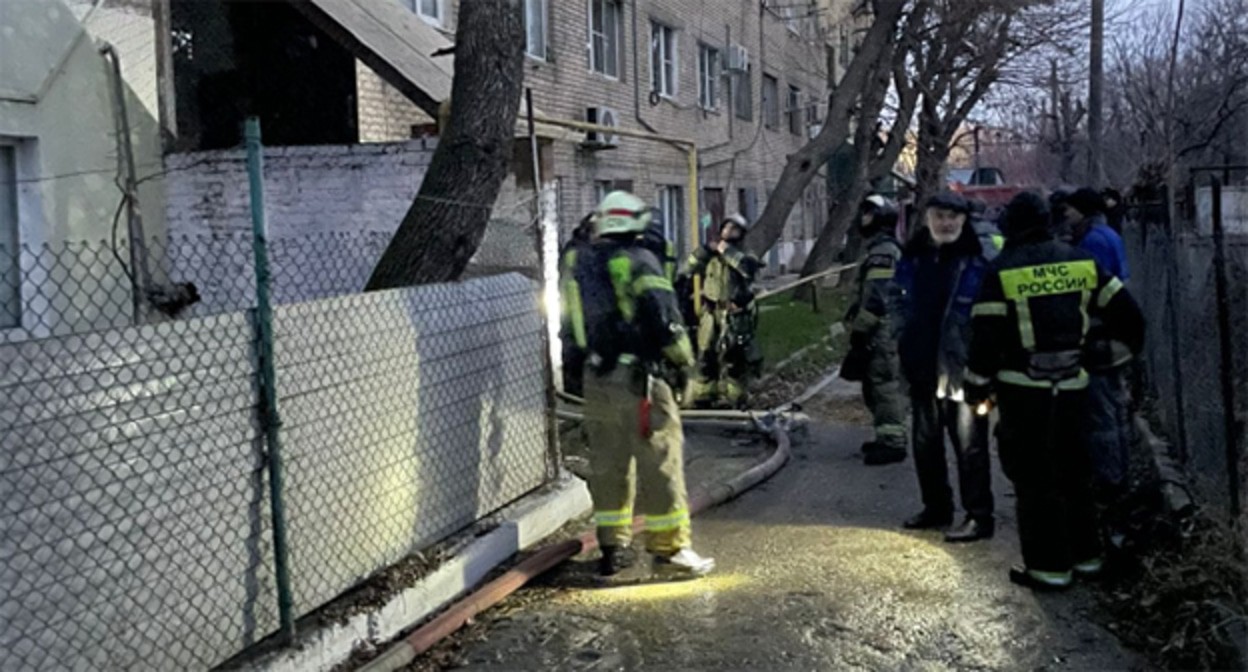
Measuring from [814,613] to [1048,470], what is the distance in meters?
1.25

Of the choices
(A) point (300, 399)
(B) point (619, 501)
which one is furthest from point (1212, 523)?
(A) point (300, 399)

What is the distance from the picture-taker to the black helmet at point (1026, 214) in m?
5.57

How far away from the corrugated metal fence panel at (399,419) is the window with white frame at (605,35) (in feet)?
39.8

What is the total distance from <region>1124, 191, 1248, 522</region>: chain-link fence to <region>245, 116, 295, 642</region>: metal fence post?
4.05 m

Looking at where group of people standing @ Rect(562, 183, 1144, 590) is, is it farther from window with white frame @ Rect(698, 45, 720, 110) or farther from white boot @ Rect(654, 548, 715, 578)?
window with white frame @ Rect(698, 45, 720, 110)

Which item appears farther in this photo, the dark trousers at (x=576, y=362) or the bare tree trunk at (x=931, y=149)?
the bare tree trunk at (x=931, y=149)

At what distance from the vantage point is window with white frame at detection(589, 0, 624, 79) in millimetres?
18656

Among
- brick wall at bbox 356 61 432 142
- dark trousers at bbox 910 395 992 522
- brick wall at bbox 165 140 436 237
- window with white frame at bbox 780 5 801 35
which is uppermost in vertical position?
window with white frame at bbox 780 5 801 35

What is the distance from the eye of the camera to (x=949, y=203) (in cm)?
639

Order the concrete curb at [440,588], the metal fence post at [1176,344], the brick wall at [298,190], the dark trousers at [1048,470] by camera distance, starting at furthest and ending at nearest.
→ the brick wall at [298,190] → the metal fence post at [1176,344] → the dark trousers at [1048,470] → the concrete curb at [440,588]

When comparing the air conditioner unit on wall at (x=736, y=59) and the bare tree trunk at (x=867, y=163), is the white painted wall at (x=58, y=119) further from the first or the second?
the air conditioner unit on wall at (x=736, y=59)

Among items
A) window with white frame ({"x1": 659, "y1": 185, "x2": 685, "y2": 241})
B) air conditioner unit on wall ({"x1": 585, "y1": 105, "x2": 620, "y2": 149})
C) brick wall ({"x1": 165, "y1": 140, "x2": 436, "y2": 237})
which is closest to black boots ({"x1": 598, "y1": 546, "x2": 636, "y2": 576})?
brick wall ({"x1": 165, "y1": 140, "x2": 436, "y2": 237})

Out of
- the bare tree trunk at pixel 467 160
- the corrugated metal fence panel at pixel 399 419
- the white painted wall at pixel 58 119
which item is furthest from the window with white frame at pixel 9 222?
the corrugated metal fence panel at pixel 399 419

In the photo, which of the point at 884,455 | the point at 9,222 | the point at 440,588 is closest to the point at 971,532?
the point at 884,455
